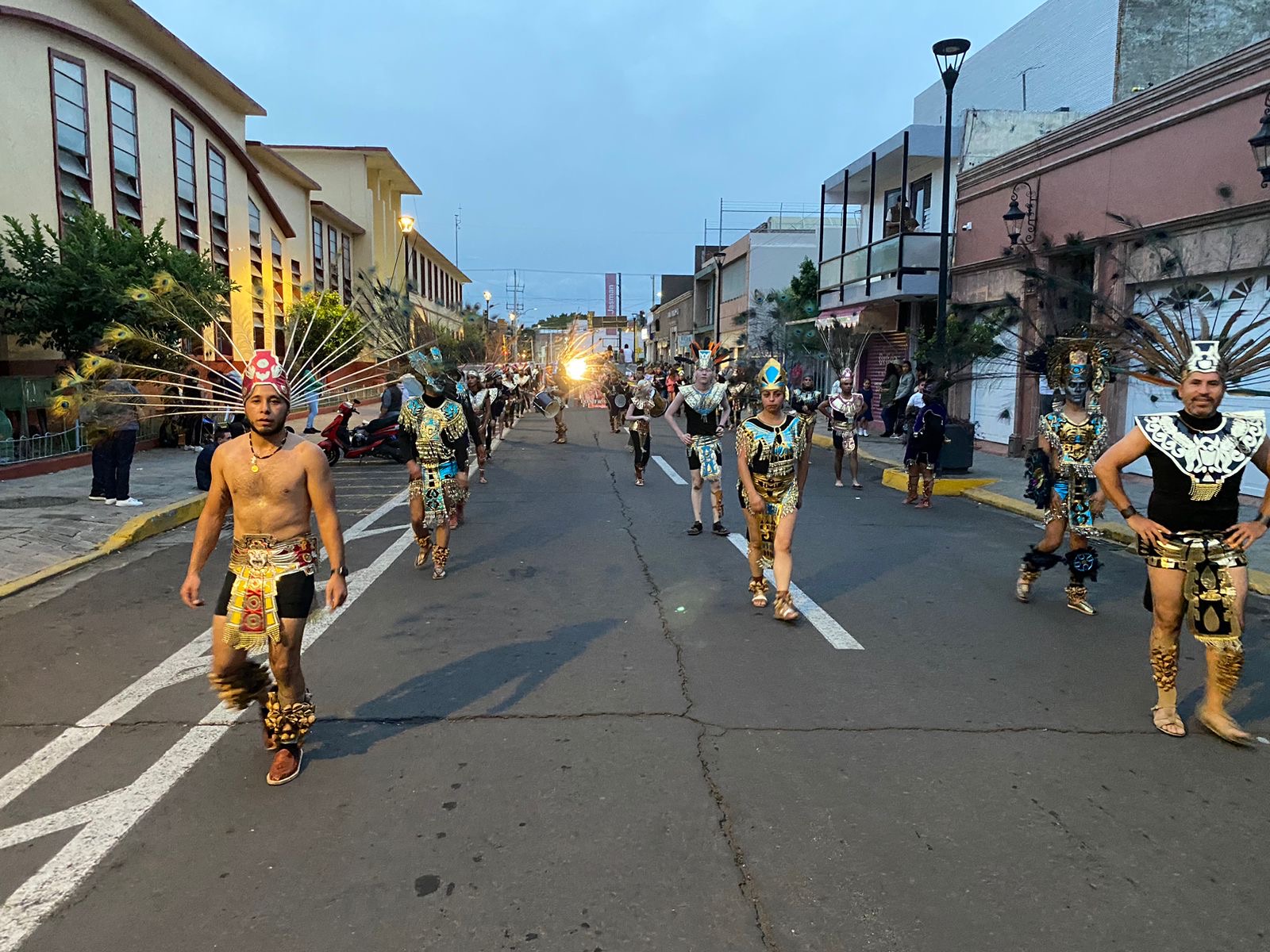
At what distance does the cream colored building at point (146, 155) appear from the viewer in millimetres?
16000

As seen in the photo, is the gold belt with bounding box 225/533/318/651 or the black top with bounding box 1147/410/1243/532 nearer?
the gold belt with bounding box 225/533/318/651

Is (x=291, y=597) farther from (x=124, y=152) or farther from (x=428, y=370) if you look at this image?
(x=124, y=152)

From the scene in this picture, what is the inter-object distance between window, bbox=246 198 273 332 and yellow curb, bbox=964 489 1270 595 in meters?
21.3

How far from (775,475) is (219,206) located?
22.7m

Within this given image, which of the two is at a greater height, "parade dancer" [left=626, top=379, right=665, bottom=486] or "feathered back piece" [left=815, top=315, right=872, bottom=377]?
"feathered back piece" [left=815, top=315, right=872, bottom=377]

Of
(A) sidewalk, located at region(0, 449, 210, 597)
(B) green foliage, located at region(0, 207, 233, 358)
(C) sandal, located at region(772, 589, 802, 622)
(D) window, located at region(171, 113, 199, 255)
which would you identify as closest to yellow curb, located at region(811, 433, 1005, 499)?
(C) sandal, located at region(772, 589, 802, 622)

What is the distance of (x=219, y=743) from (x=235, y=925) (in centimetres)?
155

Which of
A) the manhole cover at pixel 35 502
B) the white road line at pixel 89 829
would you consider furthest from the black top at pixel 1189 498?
the manhole cover at pixel 35 502

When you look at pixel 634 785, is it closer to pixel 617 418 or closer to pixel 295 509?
pixel 295 509

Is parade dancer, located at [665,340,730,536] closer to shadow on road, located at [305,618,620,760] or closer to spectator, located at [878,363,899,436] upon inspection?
shadow on road, located at [305,618,620,760]

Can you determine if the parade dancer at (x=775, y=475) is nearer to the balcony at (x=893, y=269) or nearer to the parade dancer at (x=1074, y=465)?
the parade dancer at (x=1074, y=465)

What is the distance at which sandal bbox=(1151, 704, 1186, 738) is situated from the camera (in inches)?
173

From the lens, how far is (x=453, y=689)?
4.95 metres

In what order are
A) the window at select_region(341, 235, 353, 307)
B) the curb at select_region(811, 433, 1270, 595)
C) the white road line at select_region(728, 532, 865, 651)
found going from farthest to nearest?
the window at select_region(341, 235, 353, 307) → the curb at select_region(811, 433, 1270, 595) → the white road line at select_region(728, 532, 865, 651)
